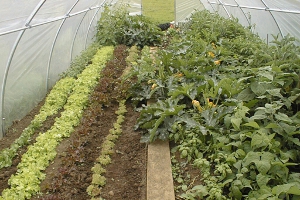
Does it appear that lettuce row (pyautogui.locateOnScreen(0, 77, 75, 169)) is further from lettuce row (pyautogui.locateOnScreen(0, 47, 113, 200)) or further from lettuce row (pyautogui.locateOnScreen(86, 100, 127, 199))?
lettuce row (pyautogui.locateOnScreen(86, 100, 127, 199))

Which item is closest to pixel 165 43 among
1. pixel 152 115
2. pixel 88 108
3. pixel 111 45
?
pixel 111 45

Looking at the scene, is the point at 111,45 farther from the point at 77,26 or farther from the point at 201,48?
the point at 201,48

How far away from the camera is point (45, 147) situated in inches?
178

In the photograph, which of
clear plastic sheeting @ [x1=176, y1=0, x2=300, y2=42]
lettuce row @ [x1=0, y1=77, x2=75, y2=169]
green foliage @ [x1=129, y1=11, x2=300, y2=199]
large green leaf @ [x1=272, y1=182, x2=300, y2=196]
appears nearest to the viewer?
large green leaf @ [x1=272, y1=182, x2=300, y2=196]

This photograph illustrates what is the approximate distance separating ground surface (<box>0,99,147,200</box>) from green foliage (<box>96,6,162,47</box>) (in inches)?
249

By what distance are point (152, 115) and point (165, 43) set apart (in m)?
7.74

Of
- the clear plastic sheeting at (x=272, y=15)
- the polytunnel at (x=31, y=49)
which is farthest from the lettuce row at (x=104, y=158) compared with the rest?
the clear plastic sheeting at (x=272, y=15)

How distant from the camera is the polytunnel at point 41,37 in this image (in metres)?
5.09

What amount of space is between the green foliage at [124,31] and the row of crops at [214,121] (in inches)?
176

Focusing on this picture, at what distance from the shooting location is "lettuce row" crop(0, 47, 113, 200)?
12.1 ft

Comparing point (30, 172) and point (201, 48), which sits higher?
point (201, 48)

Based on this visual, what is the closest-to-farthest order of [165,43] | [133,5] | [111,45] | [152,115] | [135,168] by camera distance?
[135,168] → [152,115] → [111,45] → [165,43] → [133,5]

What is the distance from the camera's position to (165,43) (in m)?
11.9

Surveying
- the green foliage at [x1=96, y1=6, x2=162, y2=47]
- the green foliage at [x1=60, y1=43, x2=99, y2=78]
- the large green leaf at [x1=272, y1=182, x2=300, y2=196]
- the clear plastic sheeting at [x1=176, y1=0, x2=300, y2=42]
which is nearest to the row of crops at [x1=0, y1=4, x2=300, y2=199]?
the large green leaf at [x1=272, y1=182, x2=300, y2=196]
